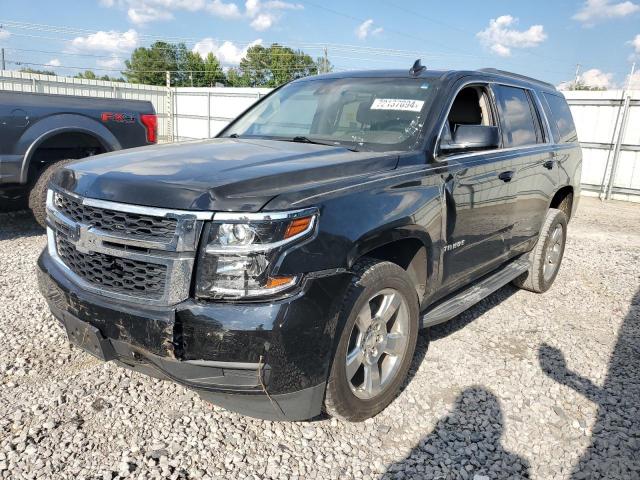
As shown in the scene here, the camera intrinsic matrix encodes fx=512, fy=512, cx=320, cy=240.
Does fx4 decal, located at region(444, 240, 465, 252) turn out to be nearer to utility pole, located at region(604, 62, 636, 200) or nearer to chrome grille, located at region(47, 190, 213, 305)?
chrome grille, located at region(47, 190, 213, 305)

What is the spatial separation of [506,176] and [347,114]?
1.31m

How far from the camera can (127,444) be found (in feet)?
8.41

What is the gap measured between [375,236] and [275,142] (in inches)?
49.3

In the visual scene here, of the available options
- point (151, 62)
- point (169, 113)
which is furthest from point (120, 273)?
point (151, 62)

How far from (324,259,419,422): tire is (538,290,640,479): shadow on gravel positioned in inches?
40.0

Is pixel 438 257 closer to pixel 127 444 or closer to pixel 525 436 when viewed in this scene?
pixel 525 436

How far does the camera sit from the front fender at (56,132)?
554cm

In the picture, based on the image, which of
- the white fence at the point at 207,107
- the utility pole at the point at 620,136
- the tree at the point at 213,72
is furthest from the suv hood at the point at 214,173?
the tree at the point at 213,72

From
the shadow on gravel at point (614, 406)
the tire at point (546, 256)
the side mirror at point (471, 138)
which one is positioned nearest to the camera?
the shadow on gravel at point (614, 406)

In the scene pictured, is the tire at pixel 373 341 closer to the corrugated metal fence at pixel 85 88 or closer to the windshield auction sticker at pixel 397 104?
the windshield auction sticker at pixel 397 104

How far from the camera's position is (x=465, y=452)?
2637 mm

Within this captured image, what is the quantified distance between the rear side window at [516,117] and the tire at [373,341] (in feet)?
6.46

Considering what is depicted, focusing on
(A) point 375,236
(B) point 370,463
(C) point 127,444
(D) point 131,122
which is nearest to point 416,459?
(B) point 370,463

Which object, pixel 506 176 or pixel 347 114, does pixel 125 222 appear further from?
pixel 506 176
